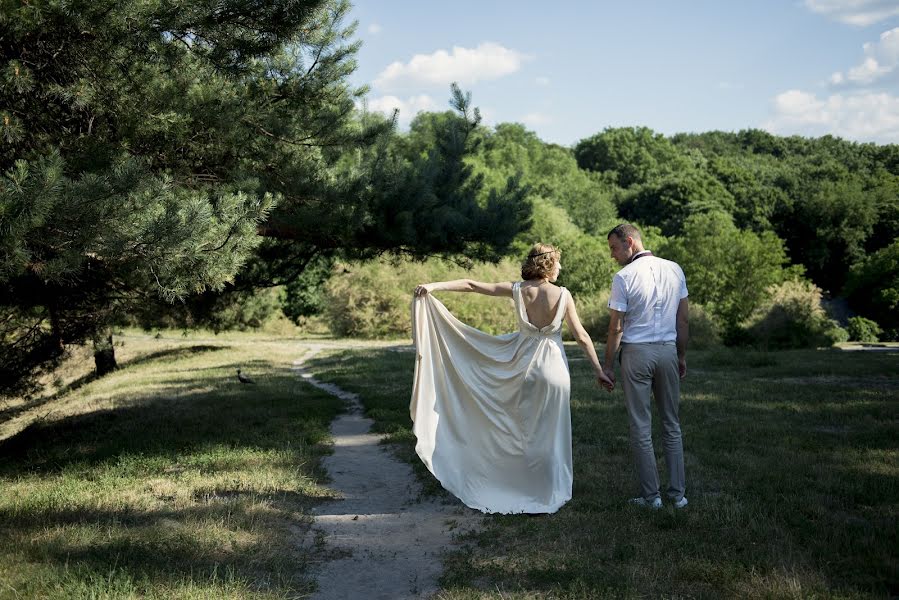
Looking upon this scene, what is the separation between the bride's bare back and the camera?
6.72 m

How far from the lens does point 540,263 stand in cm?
677

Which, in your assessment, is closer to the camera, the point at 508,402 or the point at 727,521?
the point at 727,521

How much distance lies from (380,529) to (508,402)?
1657mm

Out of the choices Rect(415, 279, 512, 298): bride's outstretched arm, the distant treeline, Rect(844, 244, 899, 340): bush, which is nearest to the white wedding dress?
Rect(415, 279, 512, 298): bride's outstretched arm

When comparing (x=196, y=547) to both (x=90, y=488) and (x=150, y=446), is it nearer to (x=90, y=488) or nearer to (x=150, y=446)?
(x=90, y=488)

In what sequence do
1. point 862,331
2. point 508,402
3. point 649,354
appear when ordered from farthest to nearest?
point 862,331 → point 508,402 → point 649,354

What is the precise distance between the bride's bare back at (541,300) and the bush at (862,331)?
3575cm

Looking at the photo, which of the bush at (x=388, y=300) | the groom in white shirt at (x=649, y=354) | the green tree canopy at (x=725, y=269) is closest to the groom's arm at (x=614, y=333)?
the groom in white shirt at (x=649, y=354)

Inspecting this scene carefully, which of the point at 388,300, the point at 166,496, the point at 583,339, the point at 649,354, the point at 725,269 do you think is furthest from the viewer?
the point at 725,269

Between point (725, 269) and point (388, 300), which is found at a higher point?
point (388, 300)

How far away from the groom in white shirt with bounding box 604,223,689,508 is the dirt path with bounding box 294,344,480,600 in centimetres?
160

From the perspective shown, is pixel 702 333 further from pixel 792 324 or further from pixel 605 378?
pixel 605 378

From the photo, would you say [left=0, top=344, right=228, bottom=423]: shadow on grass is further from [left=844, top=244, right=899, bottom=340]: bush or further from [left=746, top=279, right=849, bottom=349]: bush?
[left=844, top=244, right=899, bottom=340]: bush

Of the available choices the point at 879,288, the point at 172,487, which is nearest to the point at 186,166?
the point at 172,487
